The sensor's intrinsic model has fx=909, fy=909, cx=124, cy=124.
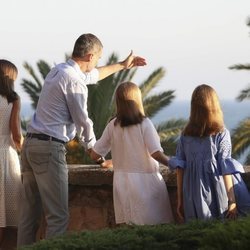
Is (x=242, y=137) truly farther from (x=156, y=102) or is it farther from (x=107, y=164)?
(x=107, y=164)

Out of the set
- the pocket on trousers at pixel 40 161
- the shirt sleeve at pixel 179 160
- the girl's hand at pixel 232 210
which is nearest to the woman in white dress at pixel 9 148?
the pocket on trousers at pixel 40 161

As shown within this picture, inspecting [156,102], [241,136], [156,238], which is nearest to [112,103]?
[156,102]

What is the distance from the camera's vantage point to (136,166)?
22.0ft

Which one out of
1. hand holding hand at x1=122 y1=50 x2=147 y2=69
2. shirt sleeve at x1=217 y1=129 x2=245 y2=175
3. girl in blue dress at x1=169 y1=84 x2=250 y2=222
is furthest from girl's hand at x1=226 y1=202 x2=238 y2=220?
hand holding hand at x1=122 y1=50 x2=147 y2=69

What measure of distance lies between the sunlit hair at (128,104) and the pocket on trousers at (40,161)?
23.8 inches

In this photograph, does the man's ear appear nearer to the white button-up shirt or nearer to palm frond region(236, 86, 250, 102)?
the white button-up shirt

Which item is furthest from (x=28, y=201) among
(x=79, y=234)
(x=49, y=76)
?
(x=79, y=234)

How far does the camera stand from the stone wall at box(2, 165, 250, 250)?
23.9 feet

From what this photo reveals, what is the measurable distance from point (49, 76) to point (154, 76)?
18985mm

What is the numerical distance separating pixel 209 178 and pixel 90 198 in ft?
4.57

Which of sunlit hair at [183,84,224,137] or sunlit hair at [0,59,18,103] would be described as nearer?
sunlit hair at [183,84,224,137]

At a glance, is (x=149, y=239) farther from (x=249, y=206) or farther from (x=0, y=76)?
(x=0, y=76)

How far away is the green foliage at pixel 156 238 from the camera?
4.40m

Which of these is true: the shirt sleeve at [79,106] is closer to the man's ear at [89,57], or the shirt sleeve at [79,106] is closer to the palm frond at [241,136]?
the man's ear at [89,57]
